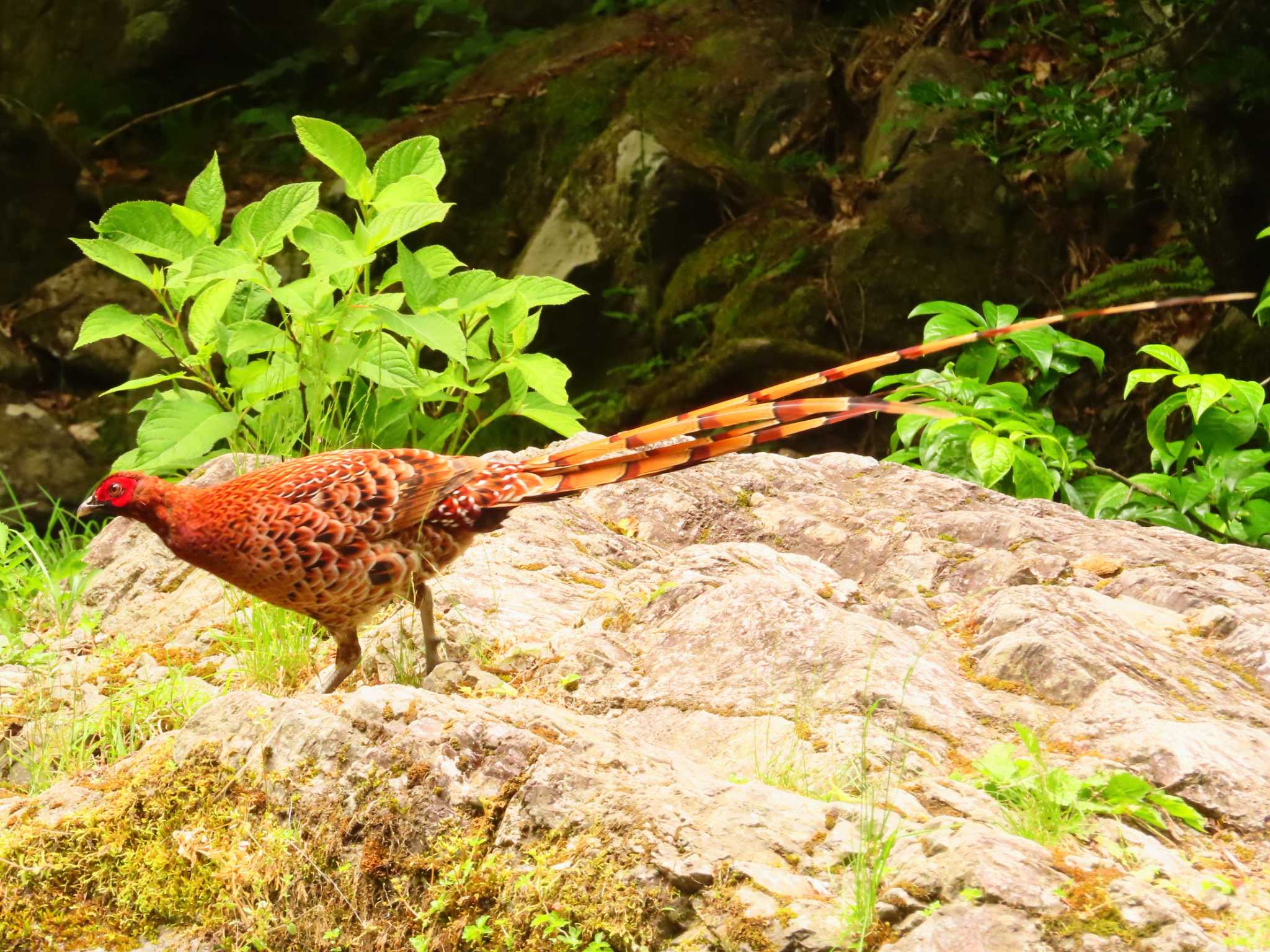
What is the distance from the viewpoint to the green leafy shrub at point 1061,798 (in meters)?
2.88

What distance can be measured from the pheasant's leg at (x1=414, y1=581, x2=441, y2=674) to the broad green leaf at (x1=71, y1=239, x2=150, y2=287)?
1984mm

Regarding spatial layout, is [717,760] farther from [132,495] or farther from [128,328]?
[128,328]

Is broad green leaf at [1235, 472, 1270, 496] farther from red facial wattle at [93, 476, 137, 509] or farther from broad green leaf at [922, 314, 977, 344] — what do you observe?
red facial wattle at [93, 476, 137, 509]

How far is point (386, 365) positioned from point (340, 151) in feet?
2.94

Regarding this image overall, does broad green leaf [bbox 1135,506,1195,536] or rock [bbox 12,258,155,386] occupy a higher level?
broad green leaf [bbox 1135,506,1195,536]

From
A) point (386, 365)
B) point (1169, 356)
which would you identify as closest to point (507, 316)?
point (386, 365)

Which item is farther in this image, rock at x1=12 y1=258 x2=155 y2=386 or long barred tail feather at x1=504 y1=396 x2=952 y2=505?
rock at x1=12 y1=258 x2=155 y2=386

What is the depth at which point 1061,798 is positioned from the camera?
2932 mm

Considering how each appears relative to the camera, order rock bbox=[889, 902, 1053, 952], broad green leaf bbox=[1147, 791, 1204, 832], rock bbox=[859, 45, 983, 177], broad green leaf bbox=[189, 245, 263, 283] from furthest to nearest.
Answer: rock bbox=[859, 45, 983, 177] → broad green leaf bbox=[189, 245, 263, 283] → broad green leaf bbox=[1147, 791, 1204, 832] → rock bbox=[889, 902, 1053, 952]

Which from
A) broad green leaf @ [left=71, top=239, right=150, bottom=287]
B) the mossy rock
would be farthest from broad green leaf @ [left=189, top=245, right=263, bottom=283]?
the mossy rock

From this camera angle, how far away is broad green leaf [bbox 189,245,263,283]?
15.6 ft

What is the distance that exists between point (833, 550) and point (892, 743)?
64.4 inches

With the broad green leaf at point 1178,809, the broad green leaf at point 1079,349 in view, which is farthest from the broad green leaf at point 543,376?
the broad green leaf at point 1178,809

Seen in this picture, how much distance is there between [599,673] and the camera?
3.89 m
